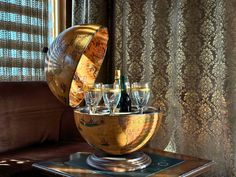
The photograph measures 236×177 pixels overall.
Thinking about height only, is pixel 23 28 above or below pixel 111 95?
above

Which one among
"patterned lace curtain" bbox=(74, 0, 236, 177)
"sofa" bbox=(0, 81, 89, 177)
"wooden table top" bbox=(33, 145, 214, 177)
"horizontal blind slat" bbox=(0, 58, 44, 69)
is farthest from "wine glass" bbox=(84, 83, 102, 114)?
"horizontal blind slat" bbox=(0, 58, 44, 69)

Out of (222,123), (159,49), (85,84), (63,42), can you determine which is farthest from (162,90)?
(63,42)

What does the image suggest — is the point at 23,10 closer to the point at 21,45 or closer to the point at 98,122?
the point at 21,45

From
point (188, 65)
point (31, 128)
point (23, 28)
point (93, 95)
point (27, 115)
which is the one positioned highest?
point (23, 28)

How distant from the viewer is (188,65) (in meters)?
2.64

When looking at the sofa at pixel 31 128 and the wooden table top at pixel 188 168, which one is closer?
the wooden table top at pixel 188 168

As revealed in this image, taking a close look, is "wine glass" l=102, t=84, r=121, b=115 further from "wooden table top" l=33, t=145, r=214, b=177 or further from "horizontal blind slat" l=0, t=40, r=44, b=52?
"horizontal blind slat" l=0, t=40, r=44, b=52

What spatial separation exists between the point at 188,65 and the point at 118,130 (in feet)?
4.74

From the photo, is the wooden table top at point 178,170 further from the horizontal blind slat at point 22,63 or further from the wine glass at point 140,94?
the horizontal blind slat at point 22,63

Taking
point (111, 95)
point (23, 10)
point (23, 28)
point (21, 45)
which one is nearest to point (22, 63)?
point (21, 45)

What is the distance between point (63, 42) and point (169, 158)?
887 mm

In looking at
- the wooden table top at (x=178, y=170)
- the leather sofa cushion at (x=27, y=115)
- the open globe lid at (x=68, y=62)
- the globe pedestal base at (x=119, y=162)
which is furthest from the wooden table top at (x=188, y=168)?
the leather sofa cushion at (x=27, y=115)

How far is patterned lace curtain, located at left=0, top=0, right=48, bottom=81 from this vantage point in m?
2.95

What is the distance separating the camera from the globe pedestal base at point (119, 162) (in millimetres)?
1474
